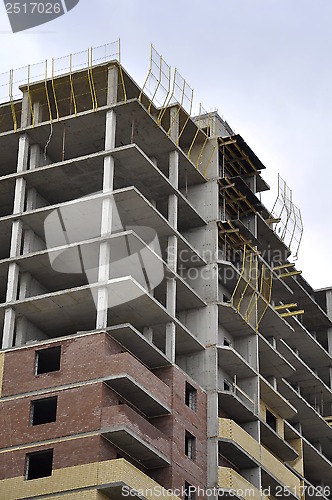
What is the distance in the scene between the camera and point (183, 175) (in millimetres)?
68625

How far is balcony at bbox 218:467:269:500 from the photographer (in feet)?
194

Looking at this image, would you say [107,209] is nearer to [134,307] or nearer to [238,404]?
[134,307]

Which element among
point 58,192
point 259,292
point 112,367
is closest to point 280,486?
point 259,292

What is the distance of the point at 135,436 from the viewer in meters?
53.2

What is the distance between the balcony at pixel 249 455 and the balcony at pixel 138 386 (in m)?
5.17

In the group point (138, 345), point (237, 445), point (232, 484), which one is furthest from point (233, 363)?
point (138, 345)

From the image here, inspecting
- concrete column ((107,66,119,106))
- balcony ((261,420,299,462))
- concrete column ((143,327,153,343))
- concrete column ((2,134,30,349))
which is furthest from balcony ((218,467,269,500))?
concrete column ((107,66,119,106))

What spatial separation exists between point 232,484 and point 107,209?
16382mm

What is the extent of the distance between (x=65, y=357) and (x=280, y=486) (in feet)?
61.7

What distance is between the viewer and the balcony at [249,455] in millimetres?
61312

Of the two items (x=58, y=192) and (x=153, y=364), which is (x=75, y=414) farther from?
(x=58, y=192)

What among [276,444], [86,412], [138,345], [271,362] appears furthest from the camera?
[271,362]

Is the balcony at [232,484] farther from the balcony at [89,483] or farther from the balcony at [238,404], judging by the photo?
the balcony at [89,483]

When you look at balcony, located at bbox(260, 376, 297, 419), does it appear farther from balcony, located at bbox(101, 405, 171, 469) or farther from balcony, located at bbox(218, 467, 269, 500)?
balcony, located at bbox(101, 405, 171, 469)
